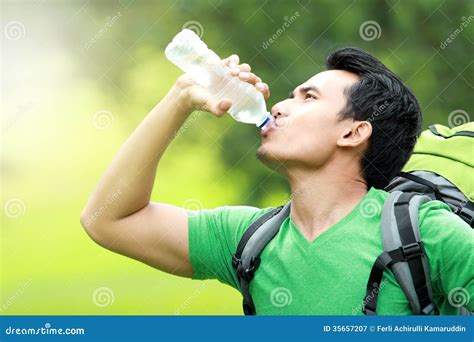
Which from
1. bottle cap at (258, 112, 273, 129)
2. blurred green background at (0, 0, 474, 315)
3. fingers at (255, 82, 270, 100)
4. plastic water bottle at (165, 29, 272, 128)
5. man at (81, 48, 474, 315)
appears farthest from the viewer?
blurred green background at (0, 0, 474, 315)

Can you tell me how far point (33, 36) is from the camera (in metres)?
8.66

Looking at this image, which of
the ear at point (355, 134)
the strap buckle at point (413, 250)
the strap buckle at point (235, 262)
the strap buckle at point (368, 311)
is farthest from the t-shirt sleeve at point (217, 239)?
the strap buckle at point (413, 250)

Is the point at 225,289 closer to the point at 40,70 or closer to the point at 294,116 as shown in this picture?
the point at 40,70

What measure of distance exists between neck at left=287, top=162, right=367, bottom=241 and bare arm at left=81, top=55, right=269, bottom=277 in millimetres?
323

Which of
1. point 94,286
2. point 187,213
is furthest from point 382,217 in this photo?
point 94,286

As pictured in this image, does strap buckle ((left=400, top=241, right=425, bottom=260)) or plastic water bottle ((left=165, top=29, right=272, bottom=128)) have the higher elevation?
strap buckle ((left=400, top=241, right=425, bottom=260))

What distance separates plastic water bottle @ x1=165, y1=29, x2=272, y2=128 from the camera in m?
3.66

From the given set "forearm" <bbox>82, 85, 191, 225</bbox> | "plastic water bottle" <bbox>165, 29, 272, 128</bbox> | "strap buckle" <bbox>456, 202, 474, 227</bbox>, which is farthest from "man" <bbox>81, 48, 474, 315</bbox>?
"plastic water bottle" <bbox>165, 29, 272, 128</bbox>

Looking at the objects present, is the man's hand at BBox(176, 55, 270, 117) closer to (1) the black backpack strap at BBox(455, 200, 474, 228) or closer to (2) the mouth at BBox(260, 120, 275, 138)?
(2) the mouth at BBox(260, 120, 275, 138)

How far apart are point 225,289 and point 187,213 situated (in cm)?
579

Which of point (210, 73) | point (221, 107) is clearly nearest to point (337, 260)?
point (221, 107)

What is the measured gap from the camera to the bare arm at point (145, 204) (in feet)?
10.9

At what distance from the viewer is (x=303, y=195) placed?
10.9 ft

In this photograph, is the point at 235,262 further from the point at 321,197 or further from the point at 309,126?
the point at 309,126
